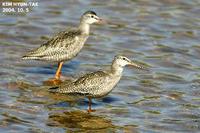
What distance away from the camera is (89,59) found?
818 inches

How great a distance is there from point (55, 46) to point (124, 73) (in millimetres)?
2293

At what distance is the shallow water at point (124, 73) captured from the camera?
1584 centimetres

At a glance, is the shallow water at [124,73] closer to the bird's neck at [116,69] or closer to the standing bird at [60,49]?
the standing bird at [60,49]

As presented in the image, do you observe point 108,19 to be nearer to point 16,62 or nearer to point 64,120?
point 16,62

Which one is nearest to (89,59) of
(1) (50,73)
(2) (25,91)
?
(1) (50,73)

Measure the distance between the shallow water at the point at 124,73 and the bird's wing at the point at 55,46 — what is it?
2.21ft

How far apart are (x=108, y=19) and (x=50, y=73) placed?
5.50 metres

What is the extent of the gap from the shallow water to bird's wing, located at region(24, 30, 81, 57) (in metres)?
0.67

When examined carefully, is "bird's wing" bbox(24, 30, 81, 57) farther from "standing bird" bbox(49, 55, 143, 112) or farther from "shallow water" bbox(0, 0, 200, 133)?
"standing bird" bbox(49, 55, 143, 112)

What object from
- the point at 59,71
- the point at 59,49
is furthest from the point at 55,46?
the point at 59,71

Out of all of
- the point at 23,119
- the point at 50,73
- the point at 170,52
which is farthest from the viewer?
the point at 170,52

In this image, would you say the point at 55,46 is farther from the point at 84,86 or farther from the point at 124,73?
the point at 84,86

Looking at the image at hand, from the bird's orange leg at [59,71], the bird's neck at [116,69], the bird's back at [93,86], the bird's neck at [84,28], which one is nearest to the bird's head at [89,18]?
the bird's neck at [84,28]

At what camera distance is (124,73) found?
777 inches
